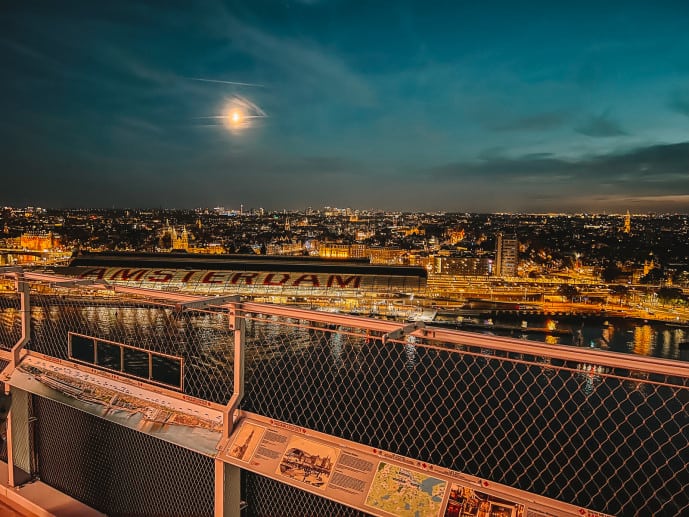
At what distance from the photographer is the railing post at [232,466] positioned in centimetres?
116

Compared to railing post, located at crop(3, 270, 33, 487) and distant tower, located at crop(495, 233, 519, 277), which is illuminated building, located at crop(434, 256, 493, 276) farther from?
railing post, located at crop(3, 270, 33, 487)

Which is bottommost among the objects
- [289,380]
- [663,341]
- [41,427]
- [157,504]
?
[663,341]

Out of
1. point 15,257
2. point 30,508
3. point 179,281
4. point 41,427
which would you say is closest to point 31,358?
point 41,427

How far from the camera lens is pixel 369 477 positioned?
1006mm

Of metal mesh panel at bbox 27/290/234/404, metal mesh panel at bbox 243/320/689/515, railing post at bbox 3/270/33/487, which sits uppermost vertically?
railing post at bbox 3/270/33/487

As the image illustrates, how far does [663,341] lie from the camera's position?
1605 cm

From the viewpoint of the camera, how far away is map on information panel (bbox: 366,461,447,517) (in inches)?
37.6

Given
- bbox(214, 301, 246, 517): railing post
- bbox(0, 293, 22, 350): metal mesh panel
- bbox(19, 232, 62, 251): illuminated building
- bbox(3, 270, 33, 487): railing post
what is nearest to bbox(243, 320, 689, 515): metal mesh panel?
bbox(0, 293, 22, 350): metal mesh panel

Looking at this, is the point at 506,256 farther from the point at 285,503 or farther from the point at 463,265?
the point at 285,503

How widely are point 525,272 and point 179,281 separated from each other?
22612 mm

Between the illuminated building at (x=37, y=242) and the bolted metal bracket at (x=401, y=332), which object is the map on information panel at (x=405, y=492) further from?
the illuminated building at (x=37, y=242)

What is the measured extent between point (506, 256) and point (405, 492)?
110 feet

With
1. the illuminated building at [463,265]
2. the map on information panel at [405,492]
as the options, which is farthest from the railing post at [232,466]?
the illuminated building at [463,265]

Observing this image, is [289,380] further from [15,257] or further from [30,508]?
[15,257]
